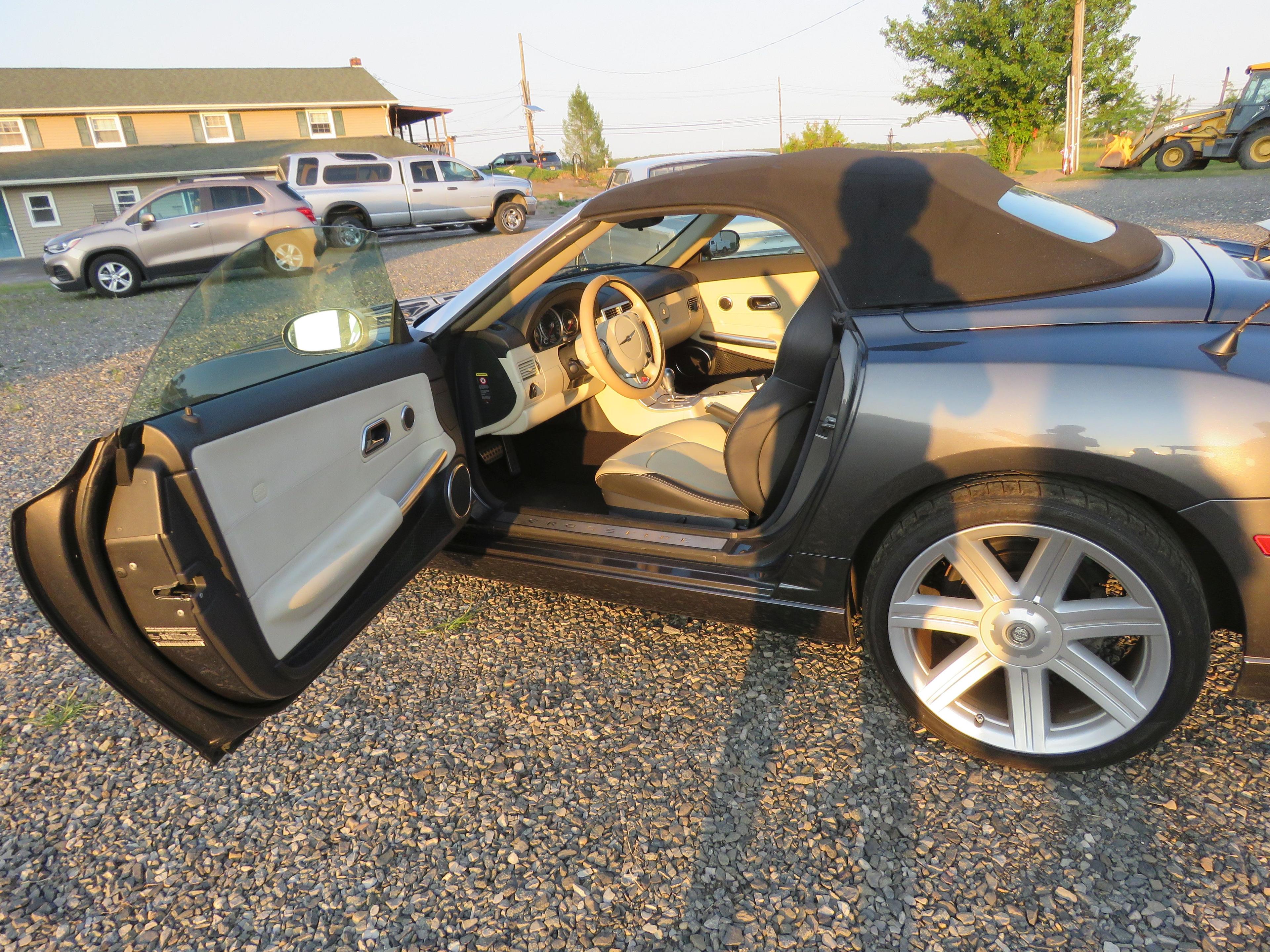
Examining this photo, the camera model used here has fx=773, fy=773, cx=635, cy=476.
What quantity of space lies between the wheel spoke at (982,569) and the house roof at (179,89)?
33.3 metres

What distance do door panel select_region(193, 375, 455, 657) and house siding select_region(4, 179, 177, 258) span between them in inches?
1189

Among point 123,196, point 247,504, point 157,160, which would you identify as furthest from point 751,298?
point 157,160

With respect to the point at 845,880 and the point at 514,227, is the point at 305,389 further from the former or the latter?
the point at 514,227

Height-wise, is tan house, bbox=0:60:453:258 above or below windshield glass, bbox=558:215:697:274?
above

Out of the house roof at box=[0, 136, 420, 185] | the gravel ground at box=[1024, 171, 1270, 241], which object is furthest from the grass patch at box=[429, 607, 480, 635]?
the house roof at box=[0, 136, 420, 185]

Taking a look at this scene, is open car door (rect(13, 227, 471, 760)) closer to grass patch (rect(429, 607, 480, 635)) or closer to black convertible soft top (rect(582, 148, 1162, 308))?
grass patch (rect(429, 607, 480, 635))

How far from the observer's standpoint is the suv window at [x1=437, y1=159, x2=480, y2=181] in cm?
1725

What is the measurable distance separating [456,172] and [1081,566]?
17.7 m

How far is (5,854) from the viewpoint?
2045 millimetres

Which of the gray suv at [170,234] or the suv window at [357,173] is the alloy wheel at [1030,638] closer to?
the gray suv at [170,234]

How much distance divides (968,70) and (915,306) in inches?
1077

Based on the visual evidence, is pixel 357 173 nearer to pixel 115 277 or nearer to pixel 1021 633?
pixel 115 277

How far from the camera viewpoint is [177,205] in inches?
512

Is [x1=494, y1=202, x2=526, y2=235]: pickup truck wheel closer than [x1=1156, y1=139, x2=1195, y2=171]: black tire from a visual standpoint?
Yes
